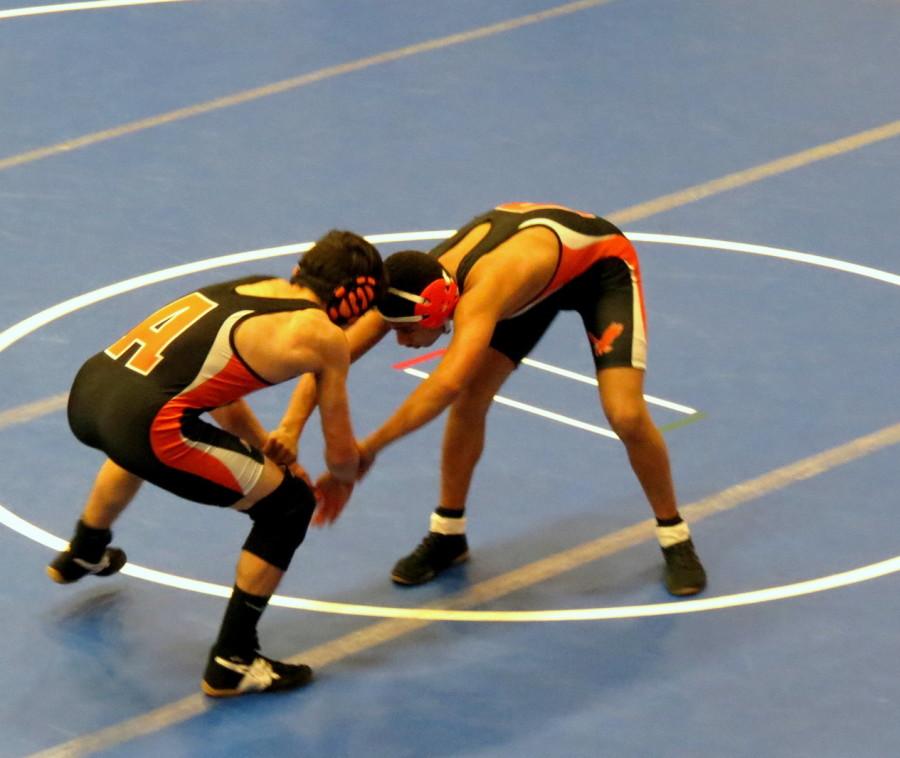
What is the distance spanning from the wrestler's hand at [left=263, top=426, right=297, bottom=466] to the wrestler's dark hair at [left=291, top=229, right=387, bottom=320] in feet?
2.10

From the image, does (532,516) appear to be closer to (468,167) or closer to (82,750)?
(82,750)

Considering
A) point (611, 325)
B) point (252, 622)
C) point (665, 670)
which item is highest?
point (611, 325)

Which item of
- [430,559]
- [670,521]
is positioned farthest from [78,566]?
[670,521]

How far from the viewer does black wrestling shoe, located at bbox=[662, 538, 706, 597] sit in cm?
737

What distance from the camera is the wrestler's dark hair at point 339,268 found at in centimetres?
645

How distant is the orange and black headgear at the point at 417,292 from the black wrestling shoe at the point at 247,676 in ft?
4.25

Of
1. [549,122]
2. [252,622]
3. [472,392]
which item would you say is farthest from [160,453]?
[549,122]

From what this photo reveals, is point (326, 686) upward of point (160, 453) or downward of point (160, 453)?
downward

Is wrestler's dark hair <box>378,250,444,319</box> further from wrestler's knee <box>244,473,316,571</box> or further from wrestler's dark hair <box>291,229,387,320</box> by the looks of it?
wrestler's knee <box>244,473,316,571</box>

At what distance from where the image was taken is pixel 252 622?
6707 mm

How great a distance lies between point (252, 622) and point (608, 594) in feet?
4.84

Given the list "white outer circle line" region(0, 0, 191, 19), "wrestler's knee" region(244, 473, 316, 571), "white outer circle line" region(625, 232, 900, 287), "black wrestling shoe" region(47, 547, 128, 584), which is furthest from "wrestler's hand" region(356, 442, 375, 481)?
"white outer circle line" region(0, 0, 191, 19)

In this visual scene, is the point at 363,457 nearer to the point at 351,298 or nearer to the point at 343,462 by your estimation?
the point at 343,462

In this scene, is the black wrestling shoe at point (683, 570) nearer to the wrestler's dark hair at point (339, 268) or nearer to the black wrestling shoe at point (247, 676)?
the black wrestling shoe at point (247, 676)
